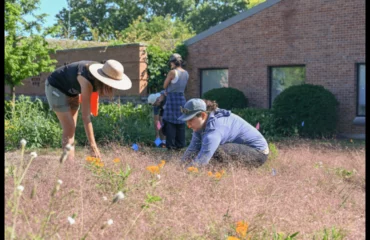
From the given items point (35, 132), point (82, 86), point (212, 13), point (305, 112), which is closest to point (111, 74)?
point (82, 86)

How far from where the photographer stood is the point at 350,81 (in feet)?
57.0

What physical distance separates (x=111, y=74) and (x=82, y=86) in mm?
305

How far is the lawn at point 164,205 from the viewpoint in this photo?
129 inches

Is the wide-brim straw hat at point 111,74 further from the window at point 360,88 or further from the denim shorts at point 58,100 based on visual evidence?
the window at point 360,88

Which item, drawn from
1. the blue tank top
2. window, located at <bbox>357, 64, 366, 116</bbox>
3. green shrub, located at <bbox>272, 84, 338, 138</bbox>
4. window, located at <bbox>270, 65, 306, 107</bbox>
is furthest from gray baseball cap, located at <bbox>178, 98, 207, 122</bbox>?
window, located at <bbox>270, 65, 306, 107</bbox>

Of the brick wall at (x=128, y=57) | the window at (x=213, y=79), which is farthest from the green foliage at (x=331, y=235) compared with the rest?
the brick wall at (x=128, y=57)

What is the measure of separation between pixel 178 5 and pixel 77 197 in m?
62.6

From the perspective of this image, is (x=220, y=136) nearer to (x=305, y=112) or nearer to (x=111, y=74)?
(x=111, y=74)

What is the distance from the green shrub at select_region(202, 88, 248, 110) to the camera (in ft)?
61.5

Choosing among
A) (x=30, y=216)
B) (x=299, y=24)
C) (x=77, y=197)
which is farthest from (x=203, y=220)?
(x=299, y=24)

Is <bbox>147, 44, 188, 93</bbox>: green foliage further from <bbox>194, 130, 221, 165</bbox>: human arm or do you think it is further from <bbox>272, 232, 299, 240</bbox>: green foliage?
<bbox>272, 232, 299, 240</bbox>: green foliage

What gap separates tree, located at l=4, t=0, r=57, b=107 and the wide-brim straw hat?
11.3 meters

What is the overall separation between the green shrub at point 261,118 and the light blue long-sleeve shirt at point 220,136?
9578mm

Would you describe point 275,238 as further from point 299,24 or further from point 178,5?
point 178,5
